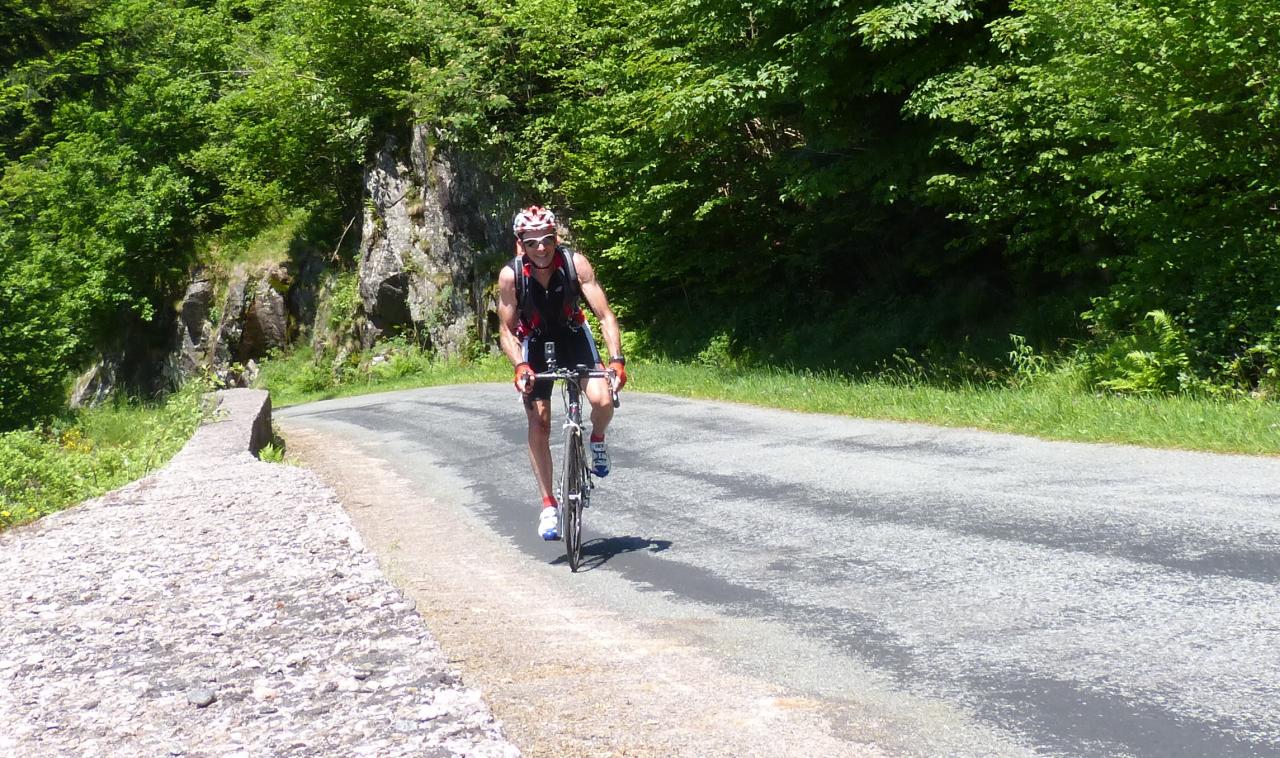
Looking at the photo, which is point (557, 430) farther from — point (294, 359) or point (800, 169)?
point (294, 359)

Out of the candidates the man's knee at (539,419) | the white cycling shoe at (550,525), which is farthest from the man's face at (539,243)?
the white cycling shoe at (550,525)

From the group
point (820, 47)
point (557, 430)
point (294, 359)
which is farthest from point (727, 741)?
point (294, 359)

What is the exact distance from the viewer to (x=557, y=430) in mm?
14227

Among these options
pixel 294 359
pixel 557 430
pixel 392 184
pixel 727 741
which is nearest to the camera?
pixel 727 741

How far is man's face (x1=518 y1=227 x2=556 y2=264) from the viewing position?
21.6 ft

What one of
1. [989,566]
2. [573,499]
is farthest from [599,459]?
[989,566]

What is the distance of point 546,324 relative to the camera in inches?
273

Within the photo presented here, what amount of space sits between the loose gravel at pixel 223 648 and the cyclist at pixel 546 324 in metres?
1.30

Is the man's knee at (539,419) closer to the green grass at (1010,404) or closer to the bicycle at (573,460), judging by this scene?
the bicycle at (573,460)

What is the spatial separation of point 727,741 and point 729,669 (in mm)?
816

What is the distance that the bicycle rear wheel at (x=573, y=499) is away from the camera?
22.4ft

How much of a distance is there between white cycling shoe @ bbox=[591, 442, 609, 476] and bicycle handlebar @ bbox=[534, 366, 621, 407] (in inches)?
19.2

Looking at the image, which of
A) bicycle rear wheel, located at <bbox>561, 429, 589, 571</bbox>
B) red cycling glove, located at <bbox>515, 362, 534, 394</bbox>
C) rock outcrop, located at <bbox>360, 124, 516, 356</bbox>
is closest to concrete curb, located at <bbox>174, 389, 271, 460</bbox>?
bicycle rear wheel, located at <bbox>561, 429, 589, 571</bbox>

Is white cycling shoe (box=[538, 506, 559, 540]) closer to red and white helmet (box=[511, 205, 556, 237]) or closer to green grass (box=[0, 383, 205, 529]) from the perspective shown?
red and white helmet (box=[511, 205, 556, 237])
